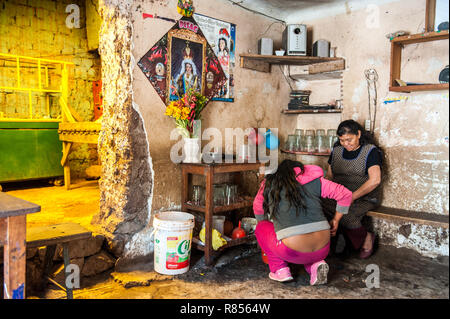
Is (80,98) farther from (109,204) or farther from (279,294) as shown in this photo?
(279,294)

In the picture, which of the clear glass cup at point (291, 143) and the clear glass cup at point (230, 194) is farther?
the clear glass cup at point (291, 143)

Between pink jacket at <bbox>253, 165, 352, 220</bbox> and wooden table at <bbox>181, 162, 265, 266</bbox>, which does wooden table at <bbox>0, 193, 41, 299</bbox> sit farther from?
pink jacket at <bbox>253, 165, 352, 220</bbox>

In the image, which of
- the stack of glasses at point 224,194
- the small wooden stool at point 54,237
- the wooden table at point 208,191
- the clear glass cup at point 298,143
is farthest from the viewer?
the clear glass cup at point 298,143

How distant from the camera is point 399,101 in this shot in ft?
11.1

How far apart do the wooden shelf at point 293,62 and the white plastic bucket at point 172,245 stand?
2.16 metres

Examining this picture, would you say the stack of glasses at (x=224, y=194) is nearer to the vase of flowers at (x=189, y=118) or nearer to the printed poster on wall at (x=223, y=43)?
the vase of flowers at (x=189, y=118)

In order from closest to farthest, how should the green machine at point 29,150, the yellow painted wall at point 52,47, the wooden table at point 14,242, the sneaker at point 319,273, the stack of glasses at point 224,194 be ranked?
the wooden table at point 14,242 → the sneaker at point 319,273 → the stack of glasses at point 224,194 → the green machine at point 29,150 → the yellow painted wall at point 52,47

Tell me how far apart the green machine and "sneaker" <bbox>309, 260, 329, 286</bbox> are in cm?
435

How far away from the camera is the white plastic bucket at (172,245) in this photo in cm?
303

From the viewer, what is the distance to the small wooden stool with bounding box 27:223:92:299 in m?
2.36

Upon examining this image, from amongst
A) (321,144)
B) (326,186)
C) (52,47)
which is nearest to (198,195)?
(326,186)

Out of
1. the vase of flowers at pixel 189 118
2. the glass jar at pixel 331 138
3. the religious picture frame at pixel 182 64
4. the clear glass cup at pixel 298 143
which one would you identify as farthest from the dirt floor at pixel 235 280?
the religious picture frame at pixel 182 64

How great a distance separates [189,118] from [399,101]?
6.55ft
